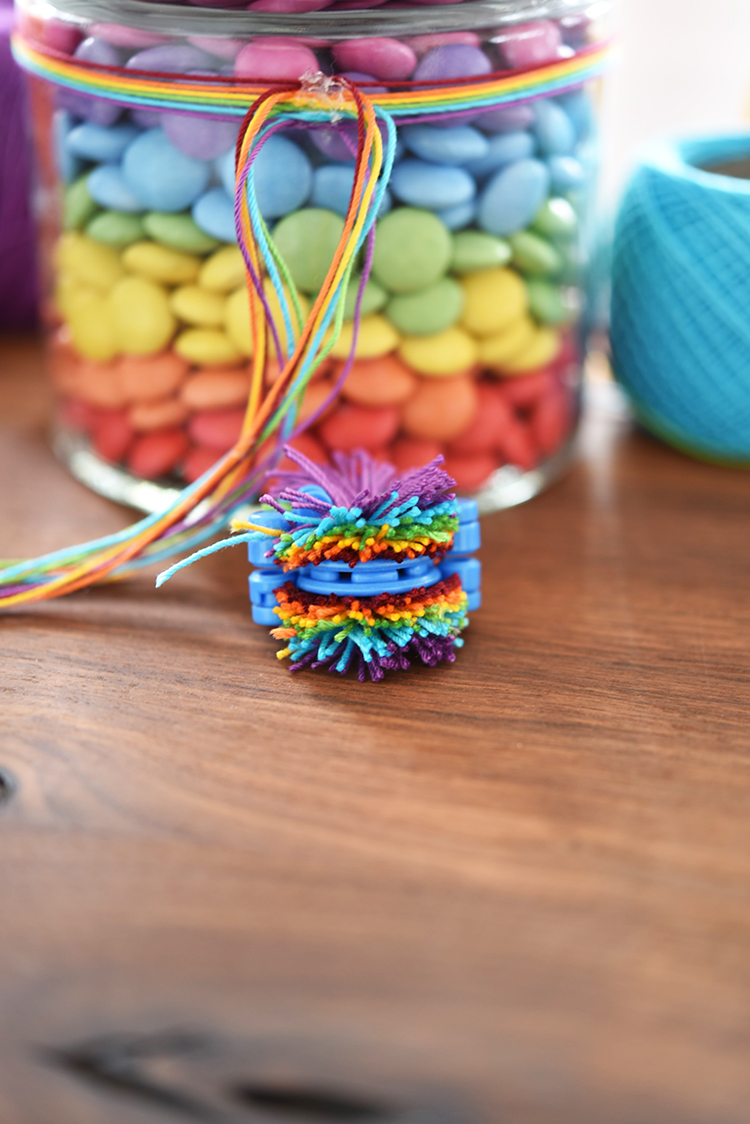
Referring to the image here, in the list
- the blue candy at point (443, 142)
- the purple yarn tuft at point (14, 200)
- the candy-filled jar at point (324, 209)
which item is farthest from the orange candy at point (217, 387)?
the purple yarn tuft at point (14, 200)

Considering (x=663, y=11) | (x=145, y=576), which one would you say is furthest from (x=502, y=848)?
(x=663, y=11)

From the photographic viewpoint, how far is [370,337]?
0.40 meters

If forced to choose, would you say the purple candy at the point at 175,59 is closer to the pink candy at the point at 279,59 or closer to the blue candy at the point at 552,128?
the pink candy at the point at 279,59

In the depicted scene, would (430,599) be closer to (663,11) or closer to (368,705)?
(368,705)

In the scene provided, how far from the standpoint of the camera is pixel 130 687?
350 millimetres

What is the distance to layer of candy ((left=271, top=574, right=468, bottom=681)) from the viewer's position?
1.12ft

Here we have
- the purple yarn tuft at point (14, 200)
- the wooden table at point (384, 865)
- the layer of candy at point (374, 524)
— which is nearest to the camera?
the wooden table at point (384, 865)

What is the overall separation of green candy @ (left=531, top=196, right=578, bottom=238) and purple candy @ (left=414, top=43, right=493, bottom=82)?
Result: 0.06 metres

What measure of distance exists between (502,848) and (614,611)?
135 mm

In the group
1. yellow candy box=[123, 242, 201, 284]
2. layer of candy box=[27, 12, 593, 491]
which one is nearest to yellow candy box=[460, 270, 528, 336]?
layer of candy box=[27, 12, 593, 491]

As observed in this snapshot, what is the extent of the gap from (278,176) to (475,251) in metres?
0.08

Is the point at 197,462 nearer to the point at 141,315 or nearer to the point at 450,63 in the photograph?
the point at 141,315

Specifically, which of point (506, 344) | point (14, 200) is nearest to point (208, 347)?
point (506, 344)

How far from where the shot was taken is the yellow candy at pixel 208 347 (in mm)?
407
